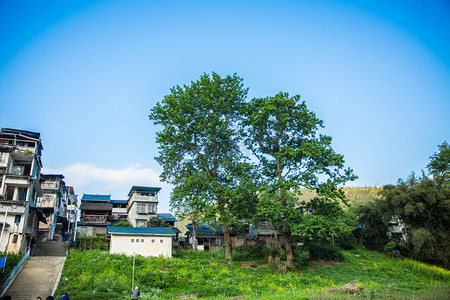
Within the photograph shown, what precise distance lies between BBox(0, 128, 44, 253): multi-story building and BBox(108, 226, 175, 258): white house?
763 centimetres

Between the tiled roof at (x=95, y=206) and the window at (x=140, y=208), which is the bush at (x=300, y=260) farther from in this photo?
the tiled roof at (x=95, y=206)

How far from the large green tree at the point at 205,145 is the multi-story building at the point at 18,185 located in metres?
12.8

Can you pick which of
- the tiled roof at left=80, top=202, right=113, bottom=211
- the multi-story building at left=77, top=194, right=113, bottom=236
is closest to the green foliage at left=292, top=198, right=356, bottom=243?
the multi-story building at left=77, top=194, right=113, bottom=236

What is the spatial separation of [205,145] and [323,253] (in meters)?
16.6

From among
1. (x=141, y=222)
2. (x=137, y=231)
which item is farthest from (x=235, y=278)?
(x=141, y=222)

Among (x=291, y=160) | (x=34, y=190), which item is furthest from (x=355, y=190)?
(x=34, y=190)

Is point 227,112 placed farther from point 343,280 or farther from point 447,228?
point 447,228

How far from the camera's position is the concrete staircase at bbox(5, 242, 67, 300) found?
18359 mm

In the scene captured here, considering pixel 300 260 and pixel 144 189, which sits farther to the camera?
pixel 144 189

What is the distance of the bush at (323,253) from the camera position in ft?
108

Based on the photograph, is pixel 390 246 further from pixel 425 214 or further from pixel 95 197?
pixel 95 197

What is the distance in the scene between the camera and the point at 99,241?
34594mm

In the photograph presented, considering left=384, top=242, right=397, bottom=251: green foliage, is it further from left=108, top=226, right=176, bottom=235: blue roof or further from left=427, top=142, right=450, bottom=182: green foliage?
left=108, top=226, right=176, bottom=235: blue roof

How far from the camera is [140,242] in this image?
98.1ft
